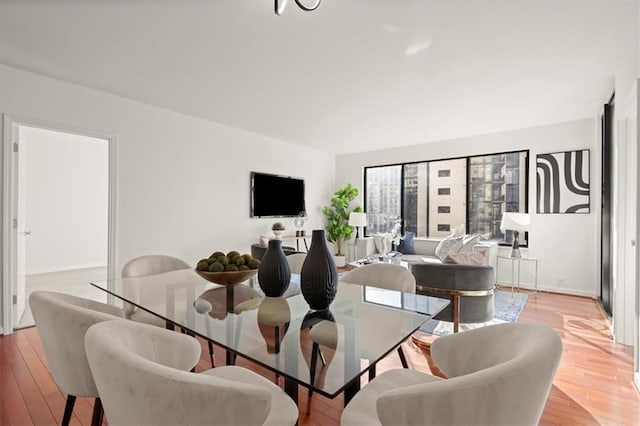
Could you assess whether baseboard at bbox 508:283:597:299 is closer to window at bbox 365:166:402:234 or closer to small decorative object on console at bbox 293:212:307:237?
window at bbox 365:166:402:234

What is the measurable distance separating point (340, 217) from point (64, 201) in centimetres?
559

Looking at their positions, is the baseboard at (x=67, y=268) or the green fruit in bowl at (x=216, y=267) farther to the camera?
the baseboard at (x=67, y=268)

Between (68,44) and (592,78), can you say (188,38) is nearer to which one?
(68,44)

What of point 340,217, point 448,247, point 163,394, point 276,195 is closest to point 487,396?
point 163,394

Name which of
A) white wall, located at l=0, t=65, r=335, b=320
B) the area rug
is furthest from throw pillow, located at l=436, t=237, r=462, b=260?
white wall, located at l=0, t=65, r=335, b=320

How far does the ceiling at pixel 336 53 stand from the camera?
6.95 feet

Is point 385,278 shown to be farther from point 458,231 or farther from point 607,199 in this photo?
point 458,231

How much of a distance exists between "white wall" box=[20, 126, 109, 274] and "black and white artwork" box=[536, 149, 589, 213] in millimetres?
7336

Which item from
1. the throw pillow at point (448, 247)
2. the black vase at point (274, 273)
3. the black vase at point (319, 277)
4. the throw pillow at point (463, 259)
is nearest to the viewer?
the black vase at point (319, 277)

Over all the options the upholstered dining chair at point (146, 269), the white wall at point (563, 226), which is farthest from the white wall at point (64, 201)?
the white wall at point (563, 226)

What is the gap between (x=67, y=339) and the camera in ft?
4.17

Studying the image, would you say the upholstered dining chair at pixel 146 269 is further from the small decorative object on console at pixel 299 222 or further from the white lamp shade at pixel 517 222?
the white lamp shade at pixel 517 222

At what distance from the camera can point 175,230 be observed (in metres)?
4.17

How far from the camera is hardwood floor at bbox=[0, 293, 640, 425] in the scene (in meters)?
1.80
